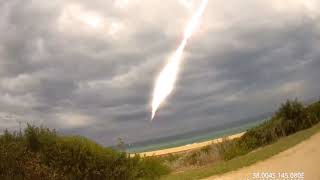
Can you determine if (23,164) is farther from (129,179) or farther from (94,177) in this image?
(129,179)

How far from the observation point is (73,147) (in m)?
16.7

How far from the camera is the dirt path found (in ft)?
45.8

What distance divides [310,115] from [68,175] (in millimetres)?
17251

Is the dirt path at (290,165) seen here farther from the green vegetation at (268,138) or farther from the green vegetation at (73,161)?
the green vegetation at (268,138)

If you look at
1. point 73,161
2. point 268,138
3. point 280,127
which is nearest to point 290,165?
point 73,161

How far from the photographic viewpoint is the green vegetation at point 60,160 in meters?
14.9

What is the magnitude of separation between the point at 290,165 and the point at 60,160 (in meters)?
7.59

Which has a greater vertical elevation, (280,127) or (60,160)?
(280,127)

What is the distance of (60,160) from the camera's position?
16219mm

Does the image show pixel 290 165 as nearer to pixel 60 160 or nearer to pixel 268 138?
pixel 60 160

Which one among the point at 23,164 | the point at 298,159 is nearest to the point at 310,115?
the point at 298,159

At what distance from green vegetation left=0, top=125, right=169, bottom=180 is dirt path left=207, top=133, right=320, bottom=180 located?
152 inches

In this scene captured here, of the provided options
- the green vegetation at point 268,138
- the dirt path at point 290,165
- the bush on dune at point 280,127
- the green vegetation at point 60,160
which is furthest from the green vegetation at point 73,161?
the bush on dune at point 280,127

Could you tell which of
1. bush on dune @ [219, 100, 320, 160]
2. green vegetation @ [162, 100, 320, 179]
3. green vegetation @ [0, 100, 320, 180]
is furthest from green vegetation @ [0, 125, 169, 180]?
bush on dune @ [219, 100, 320, 160]
